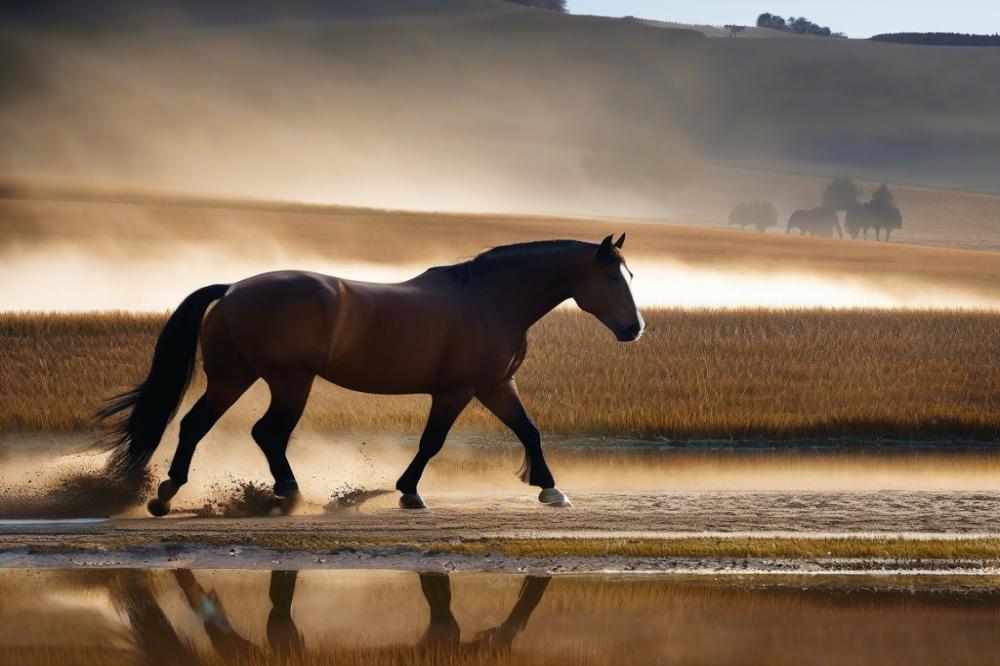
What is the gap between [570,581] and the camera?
8.93 meters

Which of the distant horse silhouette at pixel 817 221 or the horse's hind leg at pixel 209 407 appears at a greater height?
the distant horse silhouette at pixel 817 221

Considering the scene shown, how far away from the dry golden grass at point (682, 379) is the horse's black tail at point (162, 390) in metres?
4.97

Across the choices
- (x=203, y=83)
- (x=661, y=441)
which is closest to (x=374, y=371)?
(x=661, y=441)

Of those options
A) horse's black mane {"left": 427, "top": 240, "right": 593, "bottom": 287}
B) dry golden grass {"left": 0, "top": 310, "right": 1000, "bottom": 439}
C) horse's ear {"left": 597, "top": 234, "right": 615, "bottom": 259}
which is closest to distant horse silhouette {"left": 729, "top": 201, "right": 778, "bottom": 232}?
dry golden grass {"left": 0, "top": 310, "right": 1000, "bottom": 439}

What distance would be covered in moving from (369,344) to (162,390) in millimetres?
1672

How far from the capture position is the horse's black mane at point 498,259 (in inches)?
493

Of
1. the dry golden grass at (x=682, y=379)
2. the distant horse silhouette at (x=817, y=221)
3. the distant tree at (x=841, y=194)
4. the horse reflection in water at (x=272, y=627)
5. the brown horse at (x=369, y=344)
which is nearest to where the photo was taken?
the horse reflection in water at (x=272, y=627)

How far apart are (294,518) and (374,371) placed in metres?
1.44

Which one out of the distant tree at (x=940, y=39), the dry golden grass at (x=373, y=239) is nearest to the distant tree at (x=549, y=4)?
the distant tree at (x=940, y=39)

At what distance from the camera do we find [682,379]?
67.7 ft

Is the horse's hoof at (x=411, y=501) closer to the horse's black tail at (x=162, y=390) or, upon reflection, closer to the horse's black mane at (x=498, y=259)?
the horse's black mane at (x=498, y=259)

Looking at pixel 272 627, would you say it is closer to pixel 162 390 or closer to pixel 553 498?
pixel 553 498

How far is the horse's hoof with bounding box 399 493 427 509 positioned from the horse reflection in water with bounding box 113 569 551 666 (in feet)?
9.12

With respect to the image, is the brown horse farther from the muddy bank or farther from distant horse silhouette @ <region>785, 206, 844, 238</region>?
distant horse silhouette @ <region>785, 206, 844, 238</region>
